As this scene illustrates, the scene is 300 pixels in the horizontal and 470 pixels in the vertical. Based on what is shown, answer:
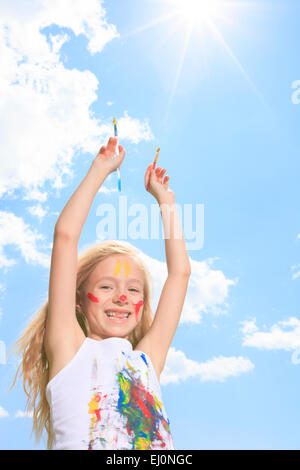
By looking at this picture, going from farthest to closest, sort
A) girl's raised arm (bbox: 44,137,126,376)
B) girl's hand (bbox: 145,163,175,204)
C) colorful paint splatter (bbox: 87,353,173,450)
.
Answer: girl's hand (bbox: 145,163,175,204)
girl's raised arm (bbox: 44,137,126,376)
colorful paint splatter (bbox: 87,353,173,450)

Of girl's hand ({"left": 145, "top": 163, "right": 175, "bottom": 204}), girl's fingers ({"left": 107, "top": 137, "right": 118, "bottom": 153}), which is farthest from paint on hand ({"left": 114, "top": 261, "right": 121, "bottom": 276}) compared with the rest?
girl's fingers ({"left": 107, "top": 137, "right": 118, "bottom": 153})

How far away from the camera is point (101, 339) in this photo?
3.58 meters

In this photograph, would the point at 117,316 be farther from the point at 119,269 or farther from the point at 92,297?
the point at 119,269

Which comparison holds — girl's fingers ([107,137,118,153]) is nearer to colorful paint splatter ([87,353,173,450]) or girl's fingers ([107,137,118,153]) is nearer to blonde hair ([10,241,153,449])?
blonde hair ([10,241,153,449])

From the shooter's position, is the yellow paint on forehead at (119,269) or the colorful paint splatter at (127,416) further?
the yellow paint on forehead at (119,269)

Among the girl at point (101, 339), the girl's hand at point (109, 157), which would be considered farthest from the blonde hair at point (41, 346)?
the girl's hand at point (109, 157)

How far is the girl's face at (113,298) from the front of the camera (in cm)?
354

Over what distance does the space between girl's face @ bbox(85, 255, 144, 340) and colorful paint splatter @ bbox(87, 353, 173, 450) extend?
33cm

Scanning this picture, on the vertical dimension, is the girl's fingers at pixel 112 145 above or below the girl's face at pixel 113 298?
above

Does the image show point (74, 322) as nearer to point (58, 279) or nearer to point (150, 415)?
point (58, 279)

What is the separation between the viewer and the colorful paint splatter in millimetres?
2943

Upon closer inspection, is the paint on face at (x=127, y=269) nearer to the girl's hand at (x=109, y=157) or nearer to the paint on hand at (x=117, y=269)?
the paint on hand at (x=117, y=269)

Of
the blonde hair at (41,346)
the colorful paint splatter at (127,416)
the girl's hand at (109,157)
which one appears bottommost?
the colorful paint splatter at (127,416)
